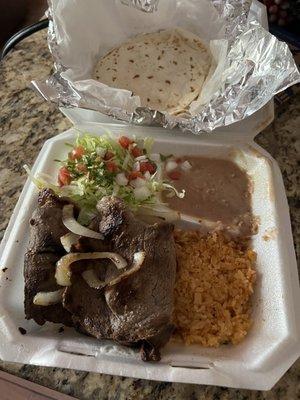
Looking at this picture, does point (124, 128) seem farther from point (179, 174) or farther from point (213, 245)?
point (213, 245)

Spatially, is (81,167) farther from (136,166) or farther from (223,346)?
(223,346)

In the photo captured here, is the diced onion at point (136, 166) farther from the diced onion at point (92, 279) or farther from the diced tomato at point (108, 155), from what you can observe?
the diced onion at point (92, 279)

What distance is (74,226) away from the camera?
57.2 inches

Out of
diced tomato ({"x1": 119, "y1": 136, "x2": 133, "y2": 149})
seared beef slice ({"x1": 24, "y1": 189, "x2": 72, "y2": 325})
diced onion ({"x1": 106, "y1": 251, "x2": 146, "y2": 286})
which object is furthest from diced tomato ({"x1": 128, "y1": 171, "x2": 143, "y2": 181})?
diced onion ({"x1": 106, "y1": 251, "x2": 146, "y2": 286})

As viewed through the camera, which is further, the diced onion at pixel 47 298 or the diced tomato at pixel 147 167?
the diced tomato at pixel 147 167

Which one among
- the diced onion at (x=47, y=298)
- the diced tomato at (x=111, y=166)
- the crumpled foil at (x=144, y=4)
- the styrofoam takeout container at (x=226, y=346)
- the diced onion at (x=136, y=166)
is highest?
the crumpled foil at (x=144, y=4)

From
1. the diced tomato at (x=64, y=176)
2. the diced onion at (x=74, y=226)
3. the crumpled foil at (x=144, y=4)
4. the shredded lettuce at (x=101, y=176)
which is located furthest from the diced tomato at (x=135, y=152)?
the crumpled foil at (x=144, y=4)

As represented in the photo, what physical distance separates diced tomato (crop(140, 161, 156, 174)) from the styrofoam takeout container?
379 mm

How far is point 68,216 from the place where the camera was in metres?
1.52

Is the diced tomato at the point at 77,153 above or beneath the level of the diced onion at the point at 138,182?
above

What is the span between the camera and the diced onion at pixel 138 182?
5.73ft

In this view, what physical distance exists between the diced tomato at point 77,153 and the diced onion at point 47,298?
59cm

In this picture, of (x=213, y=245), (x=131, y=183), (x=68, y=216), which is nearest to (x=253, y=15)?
(x=131, y=183)

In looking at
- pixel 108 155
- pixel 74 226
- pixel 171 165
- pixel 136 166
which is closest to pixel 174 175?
pixel 171 165
